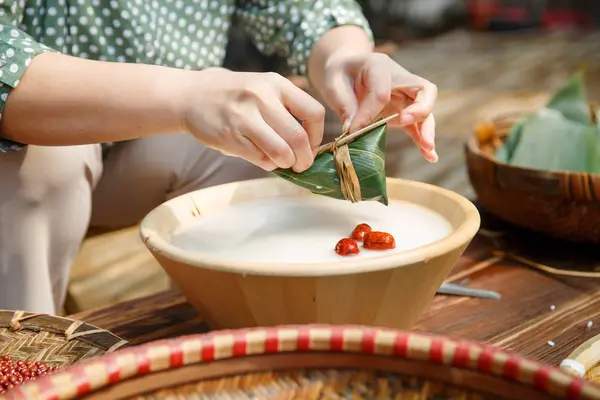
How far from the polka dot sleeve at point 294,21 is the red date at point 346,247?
0.63 metres

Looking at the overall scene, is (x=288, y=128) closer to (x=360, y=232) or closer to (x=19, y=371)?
(x=360, y=232)

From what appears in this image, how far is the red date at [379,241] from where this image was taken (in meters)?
0.83

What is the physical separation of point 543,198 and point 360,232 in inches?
16.9

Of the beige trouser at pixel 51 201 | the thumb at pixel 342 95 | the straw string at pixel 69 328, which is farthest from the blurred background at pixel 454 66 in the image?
the straw string at pixel 69 328

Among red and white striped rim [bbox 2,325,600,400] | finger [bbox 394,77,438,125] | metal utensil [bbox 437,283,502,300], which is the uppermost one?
finger [bbox 394,77,438,125]

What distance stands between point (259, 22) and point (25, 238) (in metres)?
0.68

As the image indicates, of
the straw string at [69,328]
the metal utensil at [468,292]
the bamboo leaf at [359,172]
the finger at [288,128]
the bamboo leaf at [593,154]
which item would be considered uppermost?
the finger at [288,128]

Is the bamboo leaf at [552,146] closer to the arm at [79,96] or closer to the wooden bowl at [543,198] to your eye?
the wooden bowl at [543,198]

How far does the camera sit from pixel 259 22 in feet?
4.88

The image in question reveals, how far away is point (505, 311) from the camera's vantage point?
3.19 feet

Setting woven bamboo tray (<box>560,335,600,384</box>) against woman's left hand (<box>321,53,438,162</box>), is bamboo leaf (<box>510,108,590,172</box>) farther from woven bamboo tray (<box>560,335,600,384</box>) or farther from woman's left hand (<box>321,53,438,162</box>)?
woven bamboo tray (<box>560,335,600,384</box>)

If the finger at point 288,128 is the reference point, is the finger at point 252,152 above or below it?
below

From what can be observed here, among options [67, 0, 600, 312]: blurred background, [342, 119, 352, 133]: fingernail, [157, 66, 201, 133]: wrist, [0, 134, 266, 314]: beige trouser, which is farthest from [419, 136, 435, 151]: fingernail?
[67, 0, 600, 312]: blurred background

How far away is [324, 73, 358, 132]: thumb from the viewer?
106cm
